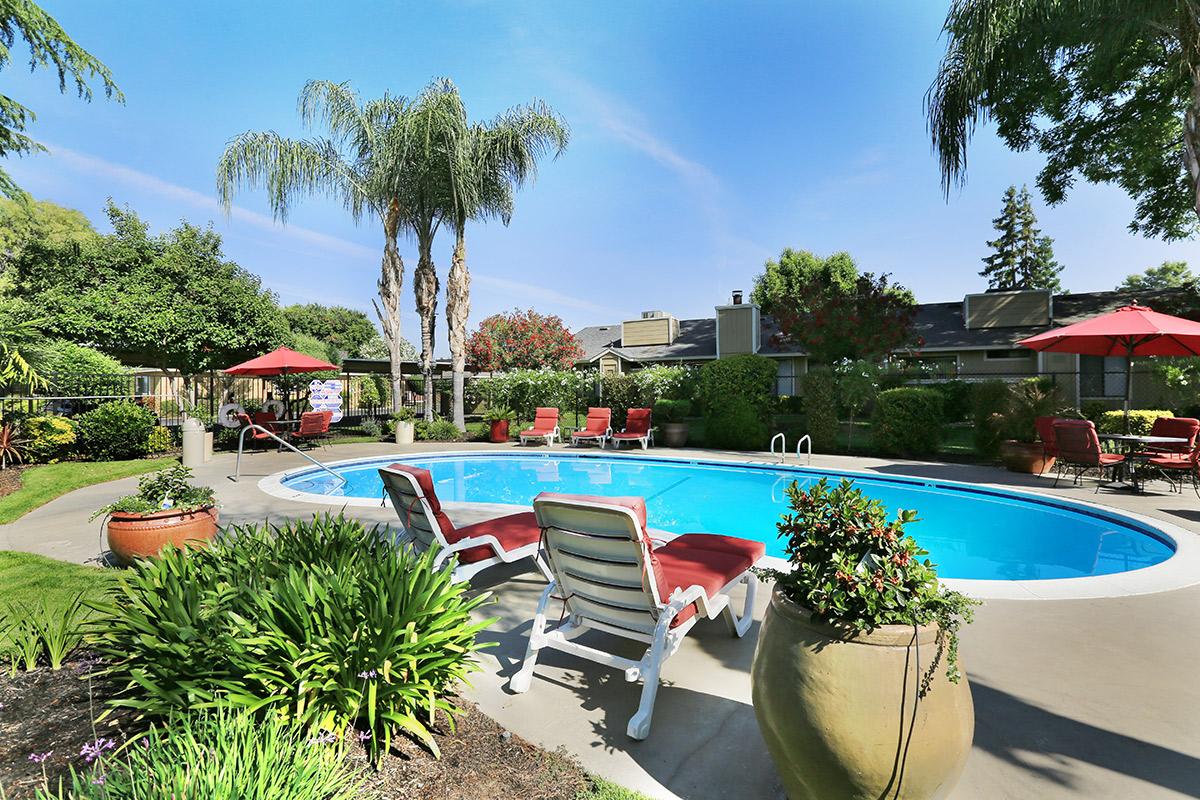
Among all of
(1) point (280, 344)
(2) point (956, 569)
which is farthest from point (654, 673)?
(1) point (280, 344)

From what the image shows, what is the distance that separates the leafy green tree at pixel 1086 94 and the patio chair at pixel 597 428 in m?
10.1

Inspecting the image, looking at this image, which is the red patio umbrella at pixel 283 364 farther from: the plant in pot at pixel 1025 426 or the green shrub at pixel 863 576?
the plant in pot at pixel 1025 426

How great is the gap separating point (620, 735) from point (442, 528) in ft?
7.31

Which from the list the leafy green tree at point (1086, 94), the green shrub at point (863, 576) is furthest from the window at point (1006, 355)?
the green shrub at point (863, 576)

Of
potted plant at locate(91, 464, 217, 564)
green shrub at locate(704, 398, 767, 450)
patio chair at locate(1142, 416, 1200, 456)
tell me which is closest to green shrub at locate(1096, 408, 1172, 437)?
patio chair at locate(1142, 416, 1200, 456)

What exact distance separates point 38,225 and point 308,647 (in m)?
45.2

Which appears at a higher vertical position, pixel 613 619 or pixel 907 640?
pixel 907 640

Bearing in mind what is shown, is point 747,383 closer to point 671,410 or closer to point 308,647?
point 671,410

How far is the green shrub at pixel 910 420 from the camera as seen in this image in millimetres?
13023

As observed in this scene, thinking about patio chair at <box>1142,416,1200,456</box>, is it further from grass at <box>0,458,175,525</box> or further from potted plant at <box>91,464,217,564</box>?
grass at <box>0,458,175,525</box>

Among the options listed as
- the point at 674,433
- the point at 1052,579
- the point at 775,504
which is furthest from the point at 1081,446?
the point at 674,433

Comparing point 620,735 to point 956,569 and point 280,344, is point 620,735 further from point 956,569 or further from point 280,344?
point 280,344

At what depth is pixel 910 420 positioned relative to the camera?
13125 mm

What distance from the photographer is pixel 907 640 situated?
175cm
